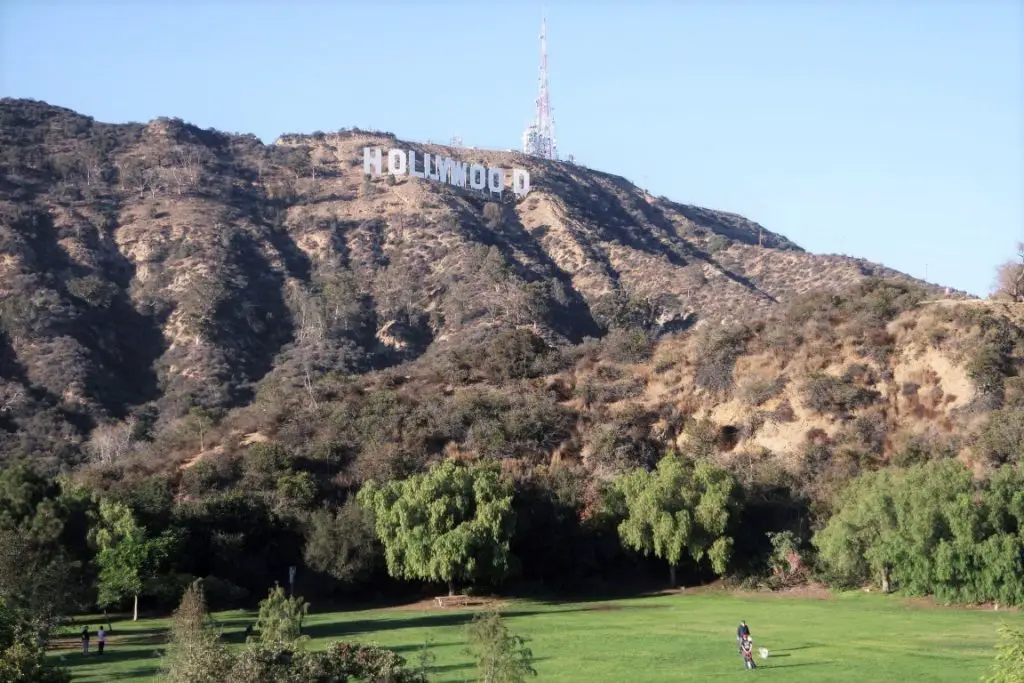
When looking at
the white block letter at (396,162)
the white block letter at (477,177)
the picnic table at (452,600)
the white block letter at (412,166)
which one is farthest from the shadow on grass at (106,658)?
the white block letter at (477,177)

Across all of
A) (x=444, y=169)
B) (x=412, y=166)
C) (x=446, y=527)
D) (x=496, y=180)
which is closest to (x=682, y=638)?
(x=446, y=527)

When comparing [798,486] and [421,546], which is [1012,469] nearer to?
[798,486]

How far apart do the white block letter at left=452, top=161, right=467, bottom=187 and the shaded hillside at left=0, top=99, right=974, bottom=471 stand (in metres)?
1.40

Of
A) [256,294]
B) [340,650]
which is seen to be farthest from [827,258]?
[340,650]

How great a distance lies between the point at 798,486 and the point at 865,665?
28786 mm

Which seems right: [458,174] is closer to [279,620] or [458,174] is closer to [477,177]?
[477,177]

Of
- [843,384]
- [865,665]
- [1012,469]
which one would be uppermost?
[843,384]

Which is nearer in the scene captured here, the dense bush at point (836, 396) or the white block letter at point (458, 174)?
the dense bush at point (836, 396)

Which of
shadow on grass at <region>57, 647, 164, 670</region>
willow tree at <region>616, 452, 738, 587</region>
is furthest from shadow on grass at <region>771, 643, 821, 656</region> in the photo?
shadow on grass at <region>57, 647, 164, 670</region>

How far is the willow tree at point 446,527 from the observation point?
5178 cm

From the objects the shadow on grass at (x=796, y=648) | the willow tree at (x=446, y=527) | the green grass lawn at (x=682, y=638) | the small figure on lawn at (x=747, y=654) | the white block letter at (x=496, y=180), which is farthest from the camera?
the white block letter at (x=496, y=180)

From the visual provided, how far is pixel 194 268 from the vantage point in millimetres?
111750

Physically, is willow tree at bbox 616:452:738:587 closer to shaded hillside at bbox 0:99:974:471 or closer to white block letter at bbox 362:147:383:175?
shaded hillside at bbox 0:99:974:471

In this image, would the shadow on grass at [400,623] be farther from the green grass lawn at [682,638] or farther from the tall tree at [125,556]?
the tall tree at [125,556]
